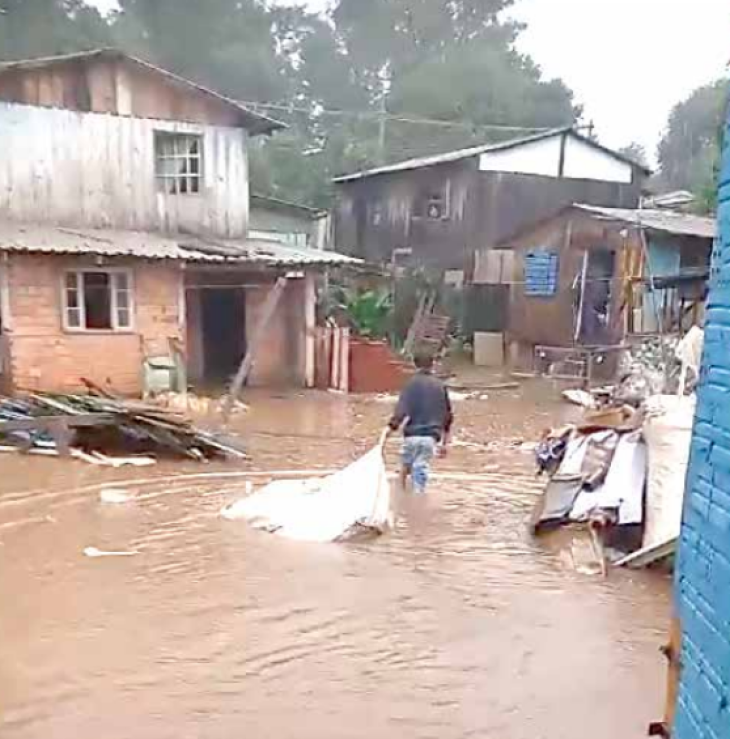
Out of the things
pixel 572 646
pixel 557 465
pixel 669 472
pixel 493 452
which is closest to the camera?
pixel 572 646

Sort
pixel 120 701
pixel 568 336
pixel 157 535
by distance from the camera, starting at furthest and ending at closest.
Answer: pixel 568 336 → pixel 157 535 → pixel 120 701

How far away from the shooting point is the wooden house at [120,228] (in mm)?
16172

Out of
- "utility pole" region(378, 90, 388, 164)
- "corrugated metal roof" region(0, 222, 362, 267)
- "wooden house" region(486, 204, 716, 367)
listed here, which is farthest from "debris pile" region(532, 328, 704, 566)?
"utility pole" region(378, 90, 388, 164)

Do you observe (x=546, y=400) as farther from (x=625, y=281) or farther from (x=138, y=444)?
(x=138, y=444)

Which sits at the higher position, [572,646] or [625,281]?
[625,281]

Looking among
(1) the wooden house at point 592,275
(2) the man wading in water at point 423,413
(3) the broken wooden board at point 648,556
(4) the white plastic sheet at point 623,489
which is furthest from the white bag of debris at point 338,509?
(1) the wooden house at point 592,275

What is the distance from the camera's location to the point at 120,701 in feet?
16.9

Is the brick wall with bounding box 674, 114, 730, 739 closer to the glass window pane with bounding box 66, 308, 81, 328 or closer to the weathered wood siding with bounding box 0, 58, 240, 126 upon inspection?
the glass window pane with bounding box 66, 308, 81, 328

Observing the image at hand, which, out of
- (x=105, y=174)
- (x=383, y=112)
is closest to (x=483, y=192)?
(x=105, y=174)

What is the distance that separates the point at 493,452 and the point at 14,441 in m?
5.97

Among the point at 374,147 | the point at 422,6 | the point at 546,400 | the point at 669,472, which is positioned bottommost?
the point at 546,400

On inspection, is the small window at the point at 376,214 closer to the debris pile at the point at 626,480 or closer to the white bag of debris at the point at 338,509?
the debris pile at the point at 626,480

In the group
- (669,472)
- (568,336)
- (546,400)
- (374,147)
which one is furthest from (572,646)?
(374,147)

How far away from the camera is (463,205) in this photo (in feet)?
84.0
